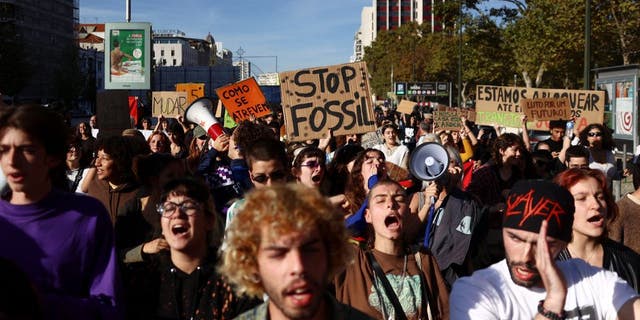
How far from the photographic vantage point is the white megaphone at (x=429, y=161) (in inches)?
224

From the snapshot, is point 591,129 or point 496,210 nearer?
point 496,210

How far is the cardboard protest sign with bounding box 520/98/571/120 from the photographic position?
1260 cm

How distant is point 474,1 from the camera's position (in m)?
36.4

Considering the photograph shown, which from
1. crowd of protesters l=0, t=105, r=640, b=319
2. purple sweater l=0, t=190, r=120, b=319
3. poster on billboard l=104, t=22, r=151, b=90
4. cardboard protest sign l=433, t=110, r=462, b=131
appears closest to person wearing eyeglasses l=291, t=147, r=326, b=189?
crowd of protesters l=0, t=105, r=640, b=319

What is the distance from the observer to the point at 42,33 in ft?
367

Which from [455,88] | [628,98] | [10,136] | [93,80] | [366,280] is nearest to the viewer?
[10,136]

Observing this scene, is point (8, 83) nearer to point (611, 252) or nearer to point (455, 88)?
point (455, 88)

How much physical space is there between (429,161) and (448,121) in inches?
286

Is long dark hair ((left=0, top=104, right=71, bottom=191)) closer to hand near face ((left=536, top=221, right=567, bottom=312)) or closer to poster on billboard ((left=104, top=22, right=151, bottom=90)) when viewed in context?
hand near face ((left=536, top=221, right=567, bottom=312))

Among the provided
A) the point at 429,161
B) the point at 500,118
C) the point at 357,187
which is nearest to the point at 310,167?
the point at 357,187

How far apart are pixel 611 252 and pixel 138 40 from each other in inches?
873

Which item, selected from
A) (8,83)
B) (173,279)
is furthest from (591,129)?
(8,83)

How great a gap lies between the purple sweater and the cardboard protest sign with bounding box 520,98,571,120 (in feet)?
34.2

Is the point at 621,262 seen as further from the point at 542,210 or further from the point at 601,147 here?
the point at 601,147
